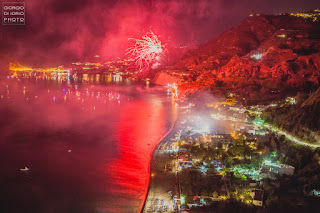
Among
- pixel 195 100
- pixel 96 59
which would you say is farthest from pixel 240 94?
pixel 96 59

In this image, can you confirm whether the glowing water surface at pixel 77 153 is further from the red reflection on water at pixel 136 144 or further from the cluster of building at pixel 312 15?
the cluster of building at pixel 312 15

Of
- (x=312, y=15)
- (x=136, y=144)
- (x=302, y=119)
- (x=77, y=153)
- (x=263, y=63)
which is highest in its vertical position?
(x=312, y=15)

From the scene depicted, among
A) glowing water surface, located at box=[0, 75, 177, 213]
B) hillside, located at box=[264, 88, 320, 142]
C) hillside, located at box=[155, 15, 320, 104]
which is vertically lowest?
glowing water surface, located at box=[0, 75, 177, 213]

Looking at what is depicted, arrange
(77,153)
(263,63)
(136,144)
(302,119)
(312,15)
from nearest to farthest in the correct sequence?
1. (302,119)
2. (77,153)
3. (136,144)
4. (263,63)
5. (312,15)

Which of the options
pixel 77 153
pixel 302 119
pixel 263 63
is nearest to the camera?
pixel 302 119

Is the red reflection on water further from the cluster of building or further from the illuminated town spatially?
the cluster of building

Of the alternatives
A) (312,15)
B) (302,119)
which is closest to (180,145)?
(302,119)

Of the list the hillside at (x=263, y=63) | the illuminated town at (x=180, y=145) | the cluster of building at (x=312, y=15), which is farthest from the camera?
the cluster of building at (x=312, y=15)

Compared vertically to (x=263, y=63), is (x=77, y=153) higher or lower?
lower

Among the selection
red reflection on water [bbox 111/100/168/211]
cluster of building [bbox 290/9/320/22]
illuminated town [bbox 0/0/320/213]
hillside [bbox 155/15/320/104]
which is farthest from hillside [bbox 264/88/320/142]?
cluster of building [bbox 290/9/320/22]

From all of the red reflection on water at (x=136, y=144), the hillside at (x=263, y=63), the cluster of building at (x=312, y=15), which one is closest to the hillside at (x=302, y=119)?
the hillside at (x=263, y=63)

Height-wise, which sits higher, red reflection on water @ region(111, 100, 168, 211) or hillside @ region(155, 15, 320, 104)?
hillside @ region(155, 15, 320, 104)

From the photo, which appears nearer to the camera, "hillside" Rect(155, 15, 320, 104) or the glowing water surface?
the glowing water surface

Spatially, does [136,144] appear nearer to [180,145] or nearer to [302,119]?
[180,145]
